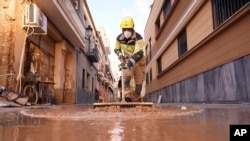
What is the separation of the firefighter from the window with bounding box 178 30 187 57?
17.8ft

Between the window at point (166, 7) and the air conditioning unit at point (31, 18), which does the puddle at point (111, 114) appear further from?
the window at point (166, 7)

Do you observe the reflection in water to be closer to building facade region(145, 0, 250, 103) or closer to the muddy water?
the muddy water

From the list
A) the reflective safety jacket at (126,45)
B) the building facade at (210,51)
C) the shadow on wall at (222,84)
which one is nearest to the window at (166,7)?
the building facade at (210,51)

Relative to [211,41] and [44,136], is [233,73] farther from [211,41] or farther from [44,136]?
[44,136]

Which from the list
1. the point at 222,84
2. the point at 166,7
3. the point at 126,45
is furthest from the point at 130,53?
the point at 166,7

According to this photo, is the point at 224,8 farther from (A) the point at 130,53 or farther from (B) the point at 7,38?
(B) the point at 7,38

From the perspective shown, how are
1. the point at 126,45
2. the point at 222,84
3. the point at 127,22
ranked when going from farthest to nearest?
the point at 222,84 → the point at 126,45 → the point at 127,22

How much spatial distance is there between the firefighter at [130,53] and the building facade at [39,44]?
117 inches

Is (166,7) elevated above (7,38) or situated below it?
above

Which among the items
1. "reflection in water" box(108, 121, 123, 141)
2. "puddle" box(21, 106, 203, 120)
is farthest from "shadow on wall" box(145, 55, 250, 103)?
"reflection in water" box(108, 121, 123, 141)

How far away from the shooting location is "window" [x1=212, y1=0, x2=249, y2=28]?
17.1 ft

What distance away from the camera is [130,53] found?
4.86 metres

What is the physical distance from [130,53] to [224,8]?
2.74 meters

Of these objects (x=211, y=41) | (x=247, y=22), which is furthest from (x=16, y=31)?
(x=247, y=22)
